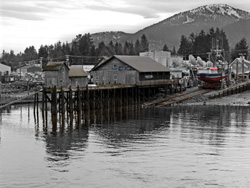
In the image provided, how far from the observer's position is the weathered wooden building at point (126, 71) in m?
68.6

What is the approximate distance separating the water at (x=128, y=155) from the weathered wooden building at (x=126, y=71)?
67.7ft

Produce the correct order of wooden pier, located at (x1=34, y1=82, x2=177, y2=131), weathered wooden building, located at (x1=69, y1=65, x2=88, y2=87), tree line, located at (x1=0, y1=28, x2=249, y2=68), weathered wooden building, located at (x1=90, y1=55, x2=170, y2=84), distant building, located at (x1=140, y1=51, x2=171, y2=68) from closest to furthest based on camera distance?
1. wooden pier, located at (x1=34, y1=82, x2=177, y2=131)
2. weathered wooden building, located at (x1=90, y1=55, x2=170, y2=84)
3. weathered wooden building, located at (x1=69, y1=65, x2=88, y2=87)
4. distant building, located at (x1=140, y1=51, x2=171, y2=68)
5. tree line, located at (x1=0, y1=28, x2=249, y2=68)

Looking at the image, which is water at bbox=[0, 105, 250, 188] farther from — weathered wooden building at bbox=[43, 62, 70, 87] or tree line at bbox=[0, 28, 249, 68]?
tree line at bbox=[0, 28, 249, 68]

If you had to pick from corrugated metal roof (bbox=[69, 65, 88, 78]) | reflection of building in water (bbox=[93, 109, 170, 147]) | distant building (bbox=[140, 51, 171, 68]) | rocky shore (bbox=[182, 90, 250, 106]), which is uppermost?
distant building (bbox=[140, 51, 171, 68])

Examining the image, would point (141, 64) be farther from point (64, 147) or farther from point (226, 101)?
point (64, 147)

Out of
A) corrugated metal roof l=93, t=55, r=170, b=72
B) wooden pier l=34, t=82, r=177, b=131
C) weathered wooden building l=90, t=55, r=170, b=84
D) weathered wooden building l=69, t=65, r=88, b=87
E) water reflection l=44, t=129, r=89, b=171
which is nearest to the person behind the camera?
water reflection l=44, t=129, r=89, b=171

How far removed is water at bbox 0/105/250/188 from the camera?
2511cm

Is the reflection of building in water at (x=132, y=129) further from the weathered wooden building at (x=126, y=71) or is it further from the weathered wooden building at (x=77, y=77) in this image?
the weathered wooden building at (x=77, y=77)

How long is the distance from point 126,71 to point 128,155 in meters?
39.2

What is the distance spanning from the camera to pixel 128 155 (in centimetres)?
3073

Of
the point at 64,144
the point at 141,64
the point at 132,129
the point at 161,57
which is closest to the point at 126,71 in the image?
the point at 141,64

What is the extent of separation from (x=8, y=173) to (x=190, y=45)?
472 feet

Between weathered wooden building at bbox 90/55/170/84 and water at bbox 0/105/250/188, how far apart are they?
2063 cm

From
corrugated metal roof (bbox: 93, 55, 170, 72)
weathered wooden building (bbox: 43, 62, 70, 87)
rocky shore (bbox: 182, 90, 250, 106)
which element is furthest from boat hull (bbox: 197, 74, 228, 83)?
weathered wooden building (bbox: 43, 62, 70, 87)
